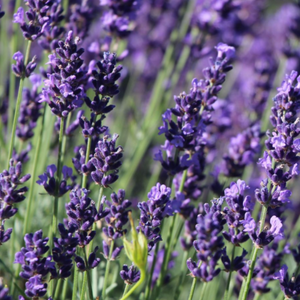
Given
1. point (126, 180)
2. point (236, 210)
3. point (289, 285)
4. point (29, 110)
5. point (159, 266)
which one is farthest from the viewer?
point (126, 180)

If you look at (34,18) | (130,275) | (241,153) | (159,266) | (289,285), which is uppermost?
(34,18)

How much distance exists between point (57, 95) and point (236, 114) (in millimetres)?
2574

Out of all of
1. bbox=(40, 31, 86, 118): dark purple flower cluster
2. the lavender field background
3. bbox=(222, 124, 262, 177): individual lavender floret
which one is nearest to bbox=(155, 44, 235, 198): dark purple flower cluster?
the lavender field background

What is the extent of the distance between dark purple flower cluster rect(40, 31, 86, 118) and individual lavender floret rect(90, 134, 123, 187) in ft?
0.59

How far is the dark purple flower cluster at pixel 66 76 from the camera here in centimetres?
140

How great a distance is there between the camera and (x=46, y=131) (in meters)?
2.26

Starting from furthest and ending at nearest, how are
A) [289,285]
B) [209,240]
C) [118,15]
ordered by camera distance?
[118,15]
[289,285]
[209,240]

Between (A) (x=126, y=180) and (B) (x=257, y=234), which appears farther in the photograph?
(A) (x=126, y=180)

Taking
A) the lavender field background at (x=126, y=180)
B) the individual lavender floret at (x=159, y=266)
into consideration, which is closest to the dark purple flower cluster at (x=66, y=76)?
the lavender field background at (x=126, y=180)

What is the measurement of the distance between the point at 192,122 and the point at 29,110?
85cm

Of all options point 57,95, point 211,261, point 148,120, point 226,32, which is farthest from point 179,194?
point 226,32

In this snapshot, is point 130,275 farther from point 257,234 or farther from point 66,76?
point 66,76

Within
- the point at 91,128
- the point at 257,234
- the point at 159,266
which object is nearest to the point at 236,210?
the point at 257,234

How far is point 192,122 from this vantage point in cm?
161
